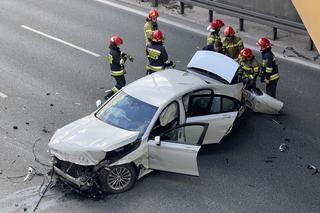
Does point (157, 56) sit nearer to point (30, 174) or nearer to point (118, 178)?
point (118, 178)

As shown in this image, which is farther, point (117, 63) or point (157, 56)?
point (157, 56)

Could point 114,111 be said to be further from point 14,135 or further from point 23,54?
point 23,54

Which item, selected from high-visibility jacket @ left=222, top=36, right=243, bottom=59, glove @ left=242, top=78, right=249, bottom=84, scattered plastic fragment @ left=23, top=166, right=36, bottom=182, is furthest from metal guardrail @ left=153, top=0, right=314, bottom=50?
scattered plastic fragment @ left=23, top=166, right=36, bottom=182

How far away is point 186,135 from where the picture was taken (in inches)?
431

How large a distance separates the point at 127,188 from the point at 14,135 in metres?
3.27

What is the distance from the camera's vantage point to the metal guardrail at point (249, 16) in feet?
54.5

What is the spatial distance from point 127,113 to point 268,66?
3856 millimetres

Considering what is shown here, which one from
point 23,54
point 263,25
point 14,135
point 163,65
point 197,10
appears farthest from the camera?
point 197,10

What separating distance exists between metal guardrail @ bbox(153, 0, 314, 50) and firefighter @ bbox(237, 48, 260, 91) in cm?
363

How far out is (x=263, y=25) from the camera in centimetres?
1834

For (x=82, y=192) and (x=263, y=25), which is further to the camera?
(x=263, y=25)

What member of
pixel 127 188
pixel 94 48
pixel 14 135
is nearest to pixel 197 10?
pixel 94 48

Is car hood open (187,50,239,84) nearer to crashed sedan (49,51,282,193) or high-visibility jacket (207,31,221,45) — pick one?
crashed sedan (49,51,282,193)

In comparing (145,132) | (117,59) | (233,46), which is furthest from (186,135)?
(233,46)
